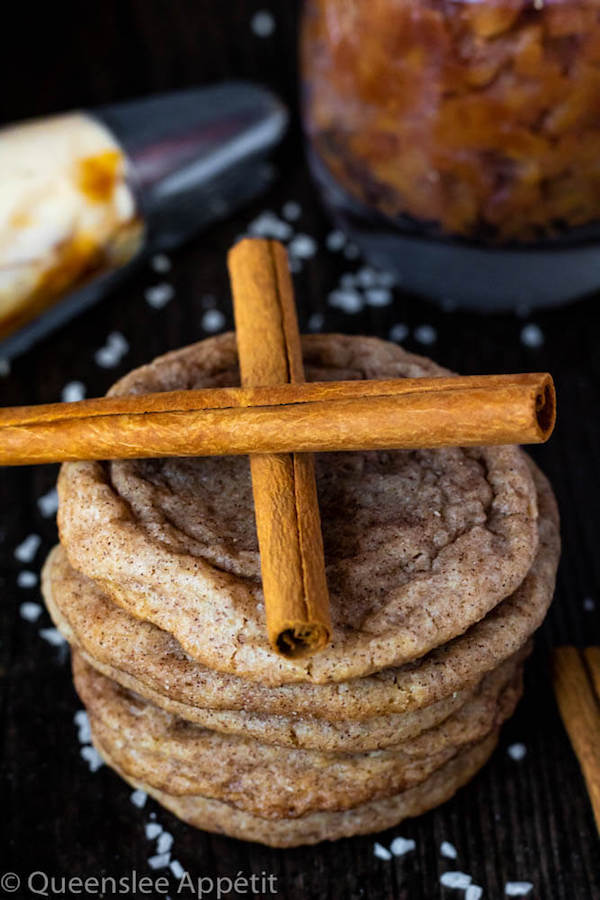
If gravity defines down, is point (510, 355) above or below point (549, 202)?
below

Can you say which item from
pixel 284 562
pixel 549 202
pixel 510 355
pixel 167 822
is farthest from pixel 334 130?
pixel 167 822

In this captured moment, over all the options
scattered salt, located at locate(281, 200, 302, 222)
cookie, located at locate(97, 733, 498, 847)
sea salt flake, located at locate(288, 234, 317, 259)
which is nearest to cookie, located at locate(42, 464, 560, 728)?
cookie, located at locate(97, 733, 498, 847)

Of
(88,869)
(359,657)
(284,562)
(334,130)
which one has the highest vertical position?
(334,130)

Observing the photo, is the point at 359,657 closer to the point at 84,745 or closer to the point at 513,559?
the point at 513,559

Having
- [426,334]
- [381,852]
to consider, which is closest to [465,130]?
[426,334]

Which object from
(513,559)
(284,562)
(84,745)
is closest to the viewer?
(284,562)

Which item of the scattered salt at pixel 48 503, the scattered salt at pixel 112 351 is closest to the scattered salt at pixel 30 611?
the scattered salt at pixel 48 503

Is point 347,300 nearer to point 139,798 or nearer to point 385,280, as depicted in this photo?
point 385,280
